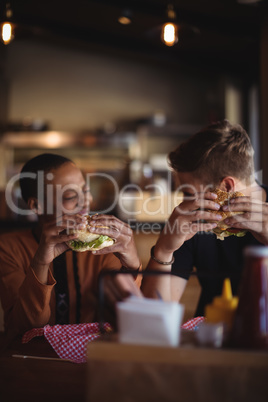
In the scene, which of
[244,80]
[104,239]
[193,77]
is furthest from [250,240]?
[193,77]

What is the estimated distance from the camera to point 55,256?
4.95 feet

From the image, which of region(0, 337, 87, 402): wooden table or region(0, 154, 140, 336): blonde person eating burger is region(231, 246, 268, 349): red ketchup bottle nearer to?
region(0, 337, 87, 402): wooden table

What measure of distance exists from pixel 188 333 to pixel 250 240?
3.52 feet

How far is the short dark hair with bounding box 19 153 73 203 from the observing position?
184 centimetres

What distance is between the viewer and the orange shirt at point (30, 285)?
1.42 meters

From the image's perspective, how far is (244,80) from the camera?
6.34m

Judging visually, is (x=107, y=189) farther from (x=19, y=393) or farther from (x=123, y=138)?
(x=19, y=393)

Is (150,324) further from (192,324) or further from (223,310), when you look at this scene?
(192,324)

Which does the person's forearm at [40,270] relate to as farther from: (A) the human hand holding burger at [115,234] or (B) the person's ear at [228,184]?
(B) the person's ear at [228,184]

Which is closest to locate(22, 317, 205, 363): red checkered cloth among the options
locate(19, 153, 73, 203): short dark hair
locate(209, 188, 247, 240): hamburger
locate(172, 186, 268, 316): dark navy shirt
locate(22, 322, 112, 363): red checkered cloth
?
locate(22, 322, 112, 363): red checkered cloth

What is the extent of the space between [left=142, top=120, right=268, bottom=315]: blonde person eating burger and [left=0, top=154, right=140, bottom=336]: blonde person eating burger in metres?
0.23

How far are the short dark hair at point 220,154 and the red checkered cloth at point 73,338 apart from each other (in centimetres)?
70

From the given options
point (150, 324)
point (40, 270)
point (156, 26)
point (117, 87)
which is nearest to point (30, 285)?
point (40, 270)

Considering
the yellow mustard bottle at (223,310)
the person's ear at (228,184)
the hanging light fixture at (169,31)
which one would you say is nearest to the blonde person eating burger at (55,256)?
the person's ear at (228,184)
